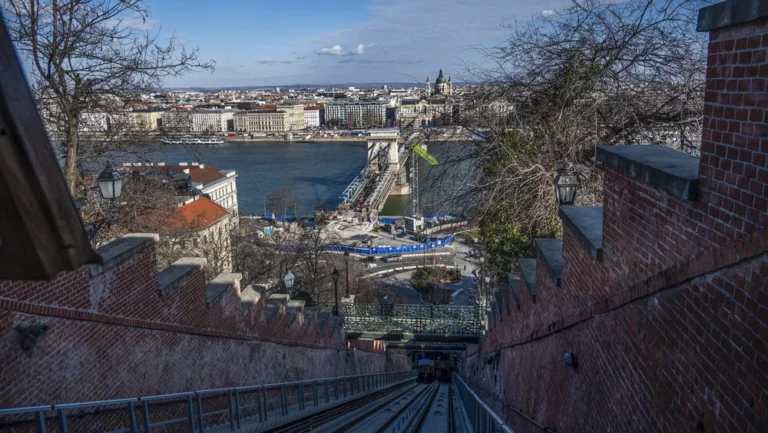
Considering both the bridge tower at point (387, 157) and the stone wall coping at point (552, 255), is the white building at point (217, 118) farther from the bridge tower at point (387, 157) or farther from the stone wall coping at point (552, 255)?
the stone wall coping at point (552, 255)

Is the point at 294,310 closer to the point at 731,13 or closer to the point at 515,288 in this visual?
the point at 515,288

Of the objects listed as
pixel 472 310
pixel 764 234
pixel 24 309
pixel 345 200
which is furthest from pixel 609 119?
pixel 345 200

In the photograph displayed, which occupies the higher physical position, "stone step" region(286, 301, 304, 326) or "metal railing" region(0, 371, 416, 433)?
"metal railing" region(0, 371, 416, 433)

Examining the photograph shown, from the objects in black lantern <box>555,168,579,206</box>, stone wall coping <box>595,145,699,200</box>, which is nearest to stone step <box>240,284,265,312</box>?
black lantern <box>555,168,579,206</box>

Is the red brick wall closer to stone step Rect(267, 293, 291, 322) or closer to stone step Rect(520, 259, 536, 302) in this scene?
stone step Rect(520, 259, 536, 302)

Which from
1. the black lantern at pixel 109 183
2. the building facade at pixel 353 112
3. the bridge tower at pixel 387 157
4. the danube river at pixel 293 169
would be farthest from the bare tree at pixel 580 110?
the building facade at pixel 353 112

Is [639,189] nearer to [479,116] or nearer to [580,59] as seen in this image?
[580,59]
